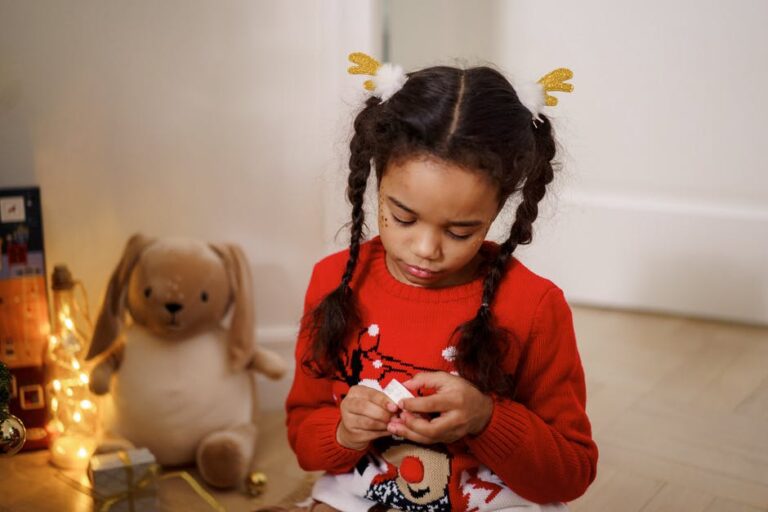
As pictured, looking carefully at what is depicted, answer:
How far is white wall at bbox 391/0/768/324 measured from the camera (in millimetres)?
2080

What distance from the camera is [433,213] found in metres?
0.90

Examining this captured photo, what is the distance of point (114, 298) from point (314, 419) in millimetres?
603

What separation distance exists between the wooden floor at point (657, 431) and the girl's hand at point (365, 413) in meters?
0.21

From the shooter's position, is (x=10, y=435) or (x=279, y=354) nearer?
(x=10, y=435)

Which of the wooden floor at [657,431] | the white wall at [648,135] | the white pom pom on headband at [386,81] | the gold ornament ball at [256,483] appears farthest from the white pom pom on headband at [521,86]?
the white wall at [648,135]

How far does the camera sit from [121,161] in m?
1.58

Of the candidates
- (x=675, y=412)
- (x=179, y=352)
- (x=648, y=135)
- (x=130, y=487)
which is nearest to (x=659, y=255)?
(x=648, y=135)

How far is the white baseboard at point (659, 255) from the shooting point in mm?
2158

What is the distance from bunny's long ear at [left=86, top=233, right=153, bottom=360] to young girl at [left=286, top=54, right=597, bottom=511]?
1.76 ft

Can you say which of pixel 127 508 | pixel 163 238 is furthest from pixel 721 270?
pixel 127 508

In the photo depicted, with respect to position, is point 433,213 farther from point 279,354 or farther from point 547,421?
point 279,354

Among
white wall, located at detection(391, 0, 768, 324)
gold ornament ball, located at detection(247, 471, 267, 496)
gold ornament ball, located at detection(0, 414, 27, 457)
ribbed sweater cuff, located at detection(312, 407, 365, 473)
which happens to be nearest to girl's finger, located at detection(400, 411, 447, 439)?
ribbed sweater cuff, located at detection(312, 407, 365, 473)

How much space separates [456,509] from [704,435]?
0.85 meters

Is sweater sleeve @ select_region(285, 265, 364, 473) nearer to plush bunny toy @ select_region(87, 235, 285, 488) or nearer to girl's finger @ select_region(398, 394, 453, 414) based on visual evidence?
girl's finger @ select_region(398, 394, 453, 414)
